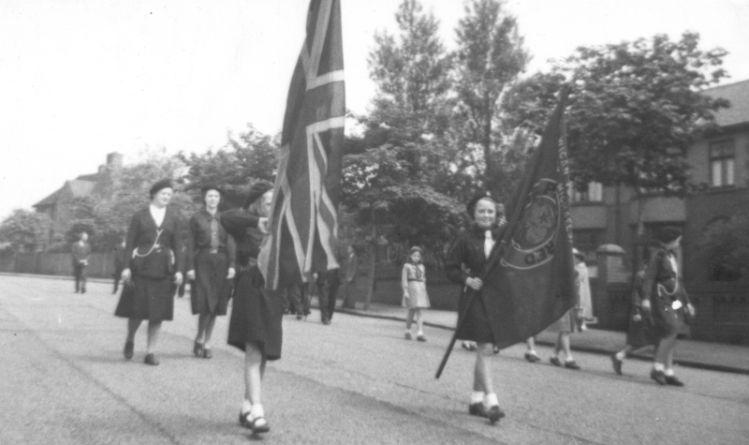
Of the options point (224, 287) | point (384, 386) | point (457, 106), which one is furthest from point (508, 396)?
point (457, 106)

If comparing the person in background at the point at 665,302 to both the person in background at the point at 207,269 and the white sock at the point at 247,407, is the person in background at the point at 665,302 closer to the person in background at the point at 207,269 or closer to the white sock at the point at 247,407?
the person in background at the point at 207,269

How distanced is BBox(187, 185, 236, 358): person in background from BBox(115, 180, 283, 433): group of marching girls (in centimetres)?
1

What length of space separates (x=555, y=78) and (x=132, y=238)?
30.8 feet

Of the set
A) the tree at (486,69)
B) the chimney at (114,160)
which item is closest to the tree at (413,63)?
the tree at (486,69)

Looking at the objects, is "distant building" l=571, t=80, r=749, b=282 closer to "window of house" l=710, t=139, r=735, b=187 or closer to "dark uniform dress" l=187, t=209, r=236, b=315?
"window of house" l=710, t=139, r=735, b=187

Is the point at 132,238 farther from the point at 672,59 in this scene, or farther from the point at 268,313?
the point at 672,59

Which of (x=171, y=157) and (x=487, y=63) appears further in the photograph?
(x=171, y=157)

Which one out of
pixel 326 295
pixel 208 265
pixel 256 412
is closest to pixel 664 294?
pixel 208 265

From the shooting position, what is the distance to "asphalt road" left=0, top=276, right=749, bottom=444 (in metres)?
5.22

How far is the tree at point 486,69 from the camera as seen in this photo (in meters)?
36.3

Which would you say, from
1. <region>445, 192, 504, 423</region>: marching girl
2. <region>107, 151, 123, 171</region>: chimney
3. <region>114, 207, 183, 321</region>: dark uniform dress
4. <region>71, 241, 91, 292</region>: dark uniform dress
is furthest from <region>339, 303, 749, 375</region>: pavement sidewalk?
<region>107, 151, 123, 171</region>: chimney

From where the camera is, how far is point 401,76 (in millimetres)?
38062

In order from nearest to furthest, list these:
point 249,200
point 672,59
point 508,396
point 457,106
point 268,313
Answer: point 268,313 < point 249,200 < point 508,396 < point 672,59 < point 457,106

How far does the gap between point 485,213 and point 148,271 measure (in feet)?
13.3
